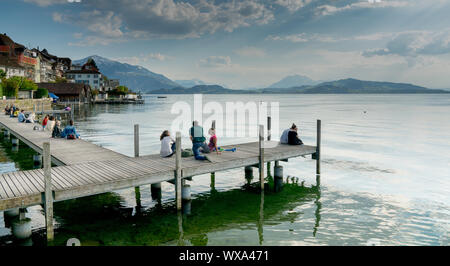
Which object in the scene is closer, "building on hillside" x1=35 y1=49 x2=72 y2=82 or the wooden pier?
Result: the wooden pier

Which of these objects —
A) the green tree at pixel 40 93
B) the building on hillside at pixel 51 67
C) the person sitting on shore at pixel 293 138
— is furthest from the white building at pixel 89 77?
the person sitting on shore at pixel 293 138

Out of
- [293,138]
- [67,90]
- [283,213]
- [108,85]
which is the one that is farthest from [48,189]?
[108,85]

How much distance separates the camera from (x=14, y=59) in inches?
3371

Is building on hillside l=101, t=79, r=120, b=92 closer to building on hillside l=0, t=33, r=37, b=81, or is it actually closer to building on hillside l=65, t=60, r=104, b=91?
building on hillside l=65, t=60, r=104, b=91

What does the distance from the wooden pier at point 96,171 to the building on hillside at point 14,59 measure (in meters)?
74.3

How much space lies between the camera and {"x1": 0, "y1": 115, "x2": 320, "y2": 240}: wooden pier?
941 centimetres

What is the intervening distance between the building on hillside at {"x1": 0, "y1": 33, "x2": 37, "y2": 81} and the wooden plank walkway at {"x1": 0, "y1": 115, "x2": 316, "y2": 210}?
7425 cm

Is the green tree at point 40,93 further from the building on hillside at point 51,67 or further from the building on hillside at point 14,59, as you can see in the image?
the building on hillside at point 51,67

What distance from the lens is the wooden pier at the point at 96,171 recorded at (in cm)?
941

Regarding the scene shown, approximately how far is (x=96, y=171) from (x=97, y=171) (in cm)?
4

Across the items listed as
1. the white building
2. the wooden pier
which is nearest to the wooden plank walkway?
the wooden pier
